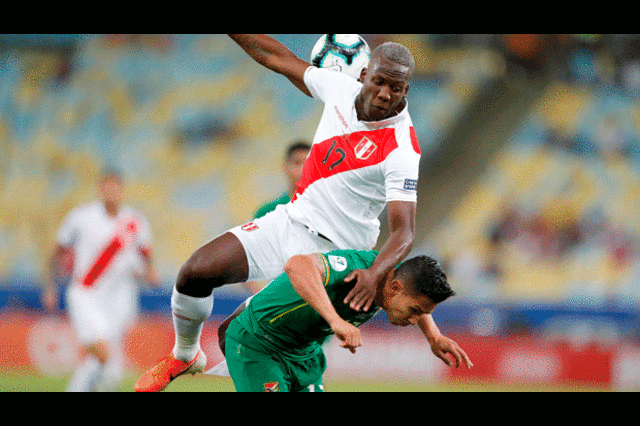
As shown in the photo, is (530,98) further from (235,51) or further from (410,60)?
(410,60)

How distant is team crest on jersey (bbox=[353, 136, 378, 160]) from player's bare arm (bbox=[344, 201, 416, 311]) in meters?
0.35

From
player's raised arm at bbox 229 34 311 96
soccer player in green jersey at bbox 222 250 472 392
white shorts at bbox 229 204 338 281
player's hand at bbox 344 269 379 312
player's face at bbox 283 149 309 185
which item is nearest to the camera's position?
soccer player in green jersey at bbox 222 250 472 392

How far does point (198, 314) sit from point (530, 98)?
297 inches

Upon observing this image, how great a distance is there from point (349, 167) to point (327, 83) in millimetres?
595

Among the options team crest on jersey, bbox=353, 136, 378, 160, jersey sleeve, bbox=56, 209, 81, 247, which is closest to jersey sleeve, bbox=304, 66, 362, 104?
team crest on jersey, bbox=353, 136, 378, 160

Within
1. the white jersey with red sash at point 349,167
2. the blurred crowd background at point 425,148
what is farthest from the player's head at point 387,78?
the blurred crowd background at point 425,148

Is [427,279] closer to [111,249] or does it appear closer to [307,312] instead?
[307,312]

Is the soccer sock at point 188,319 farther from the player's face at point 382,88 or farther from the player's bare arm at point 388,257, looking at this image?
the player's face at point 382,88

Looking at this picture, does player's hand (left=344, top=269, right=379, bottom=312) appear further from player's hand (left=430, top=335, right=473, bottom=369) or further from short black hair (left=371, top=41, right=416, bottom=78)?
short black hair (left=371, top=41, right=416, bottom=78)

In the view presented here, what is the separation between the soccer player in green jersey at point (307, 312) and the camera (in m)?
2.97

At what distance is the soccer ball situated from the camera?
4.34m

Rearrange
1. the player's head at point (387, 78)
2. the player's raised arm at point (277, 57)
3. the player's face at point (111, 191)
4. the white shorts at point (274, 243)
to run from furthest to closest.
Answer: the player's face at point (111, 191)
the player's raised arm at point (277, 57)
the white shorts at point (274, 243)
the player's head at point (387, 78)

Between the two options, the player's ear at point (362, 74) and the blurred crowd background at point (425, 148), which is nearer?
the player's ear at point (362, 74)

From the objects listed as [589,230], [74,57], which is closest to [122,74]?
[74,57]
